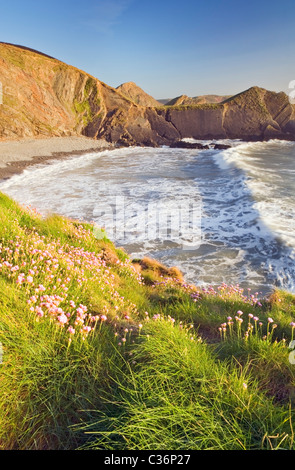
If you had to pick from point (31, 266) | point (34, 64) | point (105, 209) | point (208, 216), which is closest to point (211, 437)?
point (31, 266)

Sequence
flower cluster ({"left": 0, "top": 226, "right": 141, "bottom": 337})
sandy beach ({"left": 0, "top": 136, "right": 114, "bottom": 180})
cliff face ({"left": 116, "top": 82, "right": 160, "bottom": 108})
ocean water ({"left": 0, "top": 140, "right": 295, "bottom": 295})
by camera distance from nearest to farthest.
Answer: flower cluster ({"left": 0, "top": 226, "right": 141, "bottom": 337})
ocean water ({"left": 0, "top": 140, "right": 295, "bottom": 295})
sandy beach ({"left": 0, "top": 136, "right": 114, "bottom": 180})
cliff face ({"left": 116, "top": 82, "right": 160, "bottom": 108})

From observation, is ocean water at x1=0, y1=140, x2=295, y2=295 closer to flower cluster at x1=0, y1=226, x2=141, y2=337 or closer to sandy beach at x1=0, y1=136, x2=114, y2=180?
sandy beach at x1=0, y1=136, x2=114, y2=180

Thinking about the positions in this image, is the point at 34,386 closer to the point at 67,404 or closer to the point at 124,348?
the point at 67,404

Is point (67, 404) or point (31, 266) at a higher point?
point (31, 266)

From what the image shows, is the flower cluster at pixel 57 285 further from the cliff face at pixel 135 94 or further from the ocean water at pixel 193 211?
the cliff face at pixel 135 94

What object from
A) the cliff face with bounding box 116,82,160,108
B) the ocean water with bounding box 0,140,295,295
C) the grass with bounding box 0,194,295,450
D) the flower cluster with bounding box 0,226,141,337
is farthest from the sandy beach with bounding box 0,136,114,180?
the cliff face with bounding box 116,82,160,108

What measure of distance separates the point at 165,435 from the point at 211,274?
8.85 metres

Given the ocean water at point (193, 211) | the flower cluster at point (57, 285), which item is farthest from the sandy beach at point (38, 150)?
the flower cluster at point (57, 285)

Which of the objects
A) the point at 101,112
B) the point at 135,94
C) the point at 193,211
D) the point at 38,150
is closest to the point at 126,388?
the point at 193,211

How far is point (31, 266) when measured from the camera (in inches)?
136

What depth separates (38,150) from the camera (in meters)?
42.6

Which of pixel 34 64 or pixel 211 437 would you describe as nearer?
pixel 211 437

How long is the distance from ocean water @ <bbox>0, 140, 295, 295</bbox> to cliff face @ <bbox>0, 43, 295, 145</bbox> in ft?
79.3

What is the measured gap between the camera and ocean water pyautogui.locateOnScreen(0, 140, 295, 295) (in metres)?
11.1
